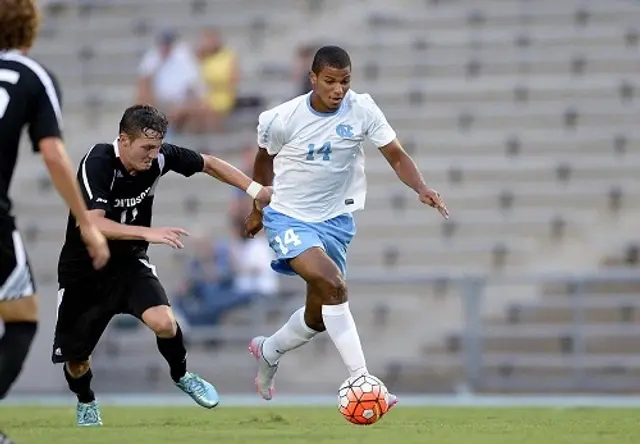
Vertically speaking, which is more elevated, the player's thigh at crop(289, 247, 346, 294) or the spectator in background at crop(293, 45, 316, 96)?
the spectator in background at crop(293, 45, 316, 96)

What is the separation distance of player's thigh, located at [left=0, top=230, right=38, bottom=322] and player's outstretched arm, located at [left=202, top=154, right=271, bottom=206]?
2.60 m

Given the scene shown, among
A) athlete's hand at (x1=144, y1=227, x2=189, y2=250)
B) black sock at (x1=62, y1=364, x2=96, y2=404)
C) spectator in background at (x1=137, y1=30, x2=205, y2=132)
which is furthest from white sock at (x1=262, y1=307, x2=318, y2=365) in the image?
spectator in background at (x1=137, y1=30, x2=205, y2=132)

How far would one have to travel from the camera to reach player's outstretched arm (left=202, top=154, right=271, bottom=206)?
920cm

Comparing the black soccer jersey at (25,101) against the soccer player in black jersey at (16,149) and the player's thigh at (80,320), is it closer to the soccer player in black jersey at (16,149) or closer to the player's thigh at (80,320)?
the soccer player in black jersey at (16,149)

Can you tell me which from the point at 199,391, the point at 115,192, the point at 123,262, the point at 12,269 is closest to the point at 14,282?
the point at 12,269

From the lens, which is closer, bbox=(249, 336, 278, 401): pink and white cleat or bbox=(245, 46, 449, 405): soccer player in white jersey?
bbox=(245, 46, 449, 405): soccer player in white jersey

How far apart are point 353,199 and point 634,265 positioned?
291 inches

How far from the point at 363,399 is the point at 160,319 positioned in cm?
136

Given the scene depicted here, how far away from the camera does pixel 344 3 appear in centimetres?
1975

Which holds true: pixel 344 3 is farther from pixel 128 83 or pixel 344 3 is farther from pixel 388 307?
pixel 388 307

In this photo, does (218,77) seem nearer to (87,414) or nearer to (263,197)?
(263,197)

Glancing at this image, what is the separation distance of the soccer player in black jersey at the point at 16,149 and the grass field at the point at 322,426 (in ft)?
3.17

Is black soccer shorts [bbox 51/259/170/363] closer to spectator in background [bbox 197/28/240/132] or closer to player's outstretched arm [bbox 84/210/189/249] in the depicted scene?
player's outstretched arm [bbox 84/210/189/249]

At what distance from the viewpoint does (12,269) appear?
6676mm
